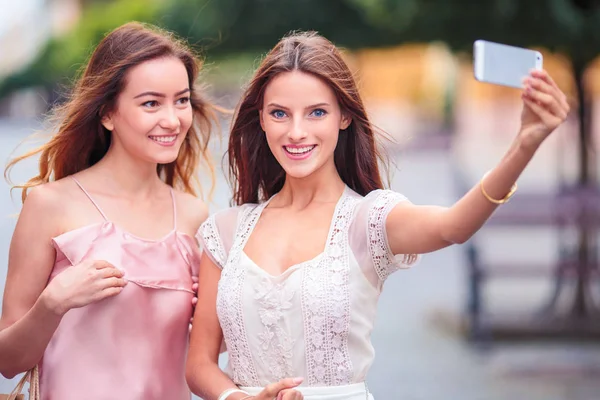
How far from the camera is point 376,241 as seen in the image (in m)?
2.87

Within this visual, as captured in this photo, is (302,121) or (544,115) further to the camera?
(302,121)

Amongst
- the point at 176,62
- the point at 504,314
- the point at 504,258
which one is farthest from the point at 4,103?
the point at 176,62

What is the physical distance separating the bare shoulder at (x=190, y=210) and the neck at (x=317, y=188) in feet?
1.41

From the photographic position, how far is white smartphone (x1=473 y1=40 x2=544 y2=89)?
2.29 meters

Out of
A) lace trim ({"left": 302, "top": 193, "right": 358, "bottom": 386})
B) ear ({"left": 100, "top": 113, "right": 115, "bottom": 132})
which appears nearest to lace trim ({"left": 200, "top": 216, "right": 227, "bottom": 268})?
lace trim ({"left": 302, "top": 193, "right": 358, "bottom": 386})

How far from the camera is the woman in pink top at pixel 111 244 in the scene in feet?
10.1

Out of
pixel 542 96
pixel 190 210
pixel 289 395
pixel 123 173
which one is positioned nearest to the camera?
pixel 542 96

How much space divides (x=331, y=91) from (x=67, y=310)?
1.03m

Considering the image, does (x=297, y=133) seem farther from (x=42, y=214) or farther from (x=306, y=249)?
(x=42, y=214)

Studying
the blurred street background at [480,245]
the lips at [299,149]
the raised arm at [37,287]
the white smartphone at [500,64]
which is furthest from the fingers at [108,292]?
the blurred street background at [480,245]

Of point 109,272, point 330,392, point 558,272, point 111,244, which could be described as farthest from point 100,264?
point 558,272

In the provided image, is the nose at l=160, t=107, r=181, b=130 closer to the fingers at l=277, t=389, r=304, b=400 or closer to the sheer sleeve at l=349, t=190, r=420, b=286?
the sheer sleeve at l=349, t=190, r=420, b=286

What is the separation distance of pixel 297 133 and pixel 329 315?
1.79 feet

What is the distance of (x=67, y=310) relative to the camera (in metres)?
2.92
